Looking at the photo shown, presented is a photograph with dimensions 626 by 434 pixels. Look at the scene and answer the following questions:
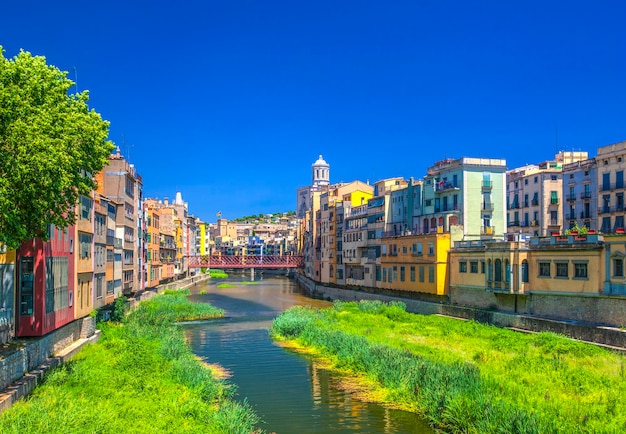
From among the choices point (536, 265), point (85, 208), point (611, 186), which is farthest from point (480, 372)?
point (611, 186)

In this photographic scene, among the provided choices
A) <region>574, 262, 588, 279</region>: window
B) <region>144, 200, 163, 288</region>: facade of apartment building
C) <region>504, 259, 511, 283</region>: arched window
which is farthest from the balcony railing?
<region>144, 200, 163, 288</region>: facade of apartment building

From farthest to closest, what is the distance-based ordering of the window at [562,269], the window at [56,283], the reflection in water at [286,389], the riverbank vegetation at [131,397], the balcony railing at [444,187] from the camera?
the balcony railing at [444,187]
the window at [562,269]
the window at [56,283]
the reflection in water at [286,389]
the riverbank vegetation at [131,397]

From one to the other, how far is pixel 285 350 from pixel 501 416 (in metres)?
20.1

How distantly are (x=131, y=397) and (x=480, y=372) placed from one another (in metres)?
14.4

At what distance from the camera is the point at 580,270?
3781cm

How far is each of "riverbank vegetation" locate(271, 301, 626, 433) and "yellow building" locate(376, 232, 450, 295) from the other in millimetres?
7843

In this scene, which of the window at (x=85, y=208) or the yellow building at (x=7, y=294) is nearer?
the yellow building at (x=7, y=294)

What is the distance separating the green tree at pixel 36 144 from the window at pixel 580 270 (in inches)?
1119

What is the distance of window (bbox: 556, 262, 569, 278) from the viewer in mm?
38903

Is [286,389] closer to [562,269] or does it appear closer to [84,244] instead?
[84,244]

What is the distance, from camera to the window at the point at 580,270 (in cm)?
3741

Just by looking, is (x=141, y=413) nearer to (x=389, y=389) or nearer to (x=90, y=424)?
(x=90, y=424)

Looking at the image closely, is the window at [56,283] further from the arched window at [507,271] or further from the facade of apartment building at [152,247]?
the facade of apartment building at [152,247]

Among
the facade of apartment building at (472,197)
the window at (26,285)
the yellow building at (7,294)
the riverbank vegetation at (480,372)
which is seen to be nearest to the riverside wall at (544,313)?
the riverbank vegetation at (480,372)
